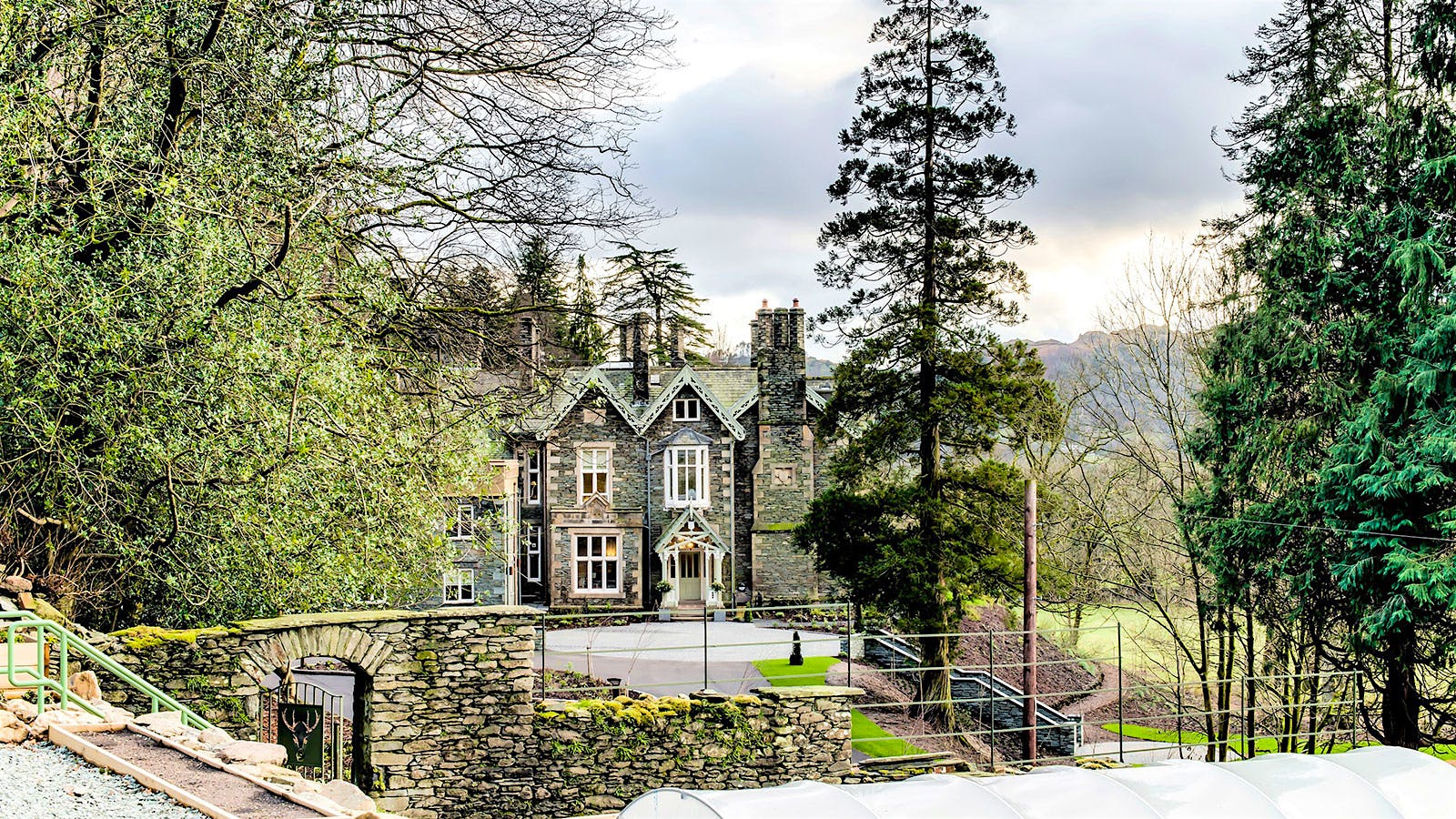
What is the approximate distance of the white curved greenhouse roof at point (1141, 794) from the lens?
6.89 m

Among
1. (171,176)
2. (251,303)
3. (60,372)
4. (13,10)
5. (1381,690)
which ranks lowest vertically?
(1381,690)

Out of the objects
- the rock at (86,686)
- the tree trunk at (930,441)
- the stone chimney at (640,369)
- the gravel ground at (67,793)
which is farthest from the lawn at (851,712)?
the stone chimney at (640,369)

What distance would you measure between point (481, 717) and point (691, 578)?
19852 mm

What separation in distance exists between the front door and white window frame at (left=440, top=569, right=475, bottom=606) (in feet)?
22.0

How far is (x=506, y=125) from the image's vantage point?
15.1 m

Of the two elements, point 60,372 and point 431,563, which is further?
point 431,563

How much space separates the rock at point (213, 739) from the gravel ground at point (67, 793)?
3.41 feet

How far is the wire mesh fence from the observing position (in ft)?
59.5

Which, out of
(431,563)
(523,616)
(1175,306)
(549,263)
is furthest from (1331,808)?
(1175,306)

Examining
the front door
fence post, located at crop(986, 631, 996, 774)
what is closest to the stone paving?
the front door

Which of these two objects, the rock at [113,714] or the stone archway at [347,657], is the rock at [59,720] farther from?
the stone archway at [347,657]

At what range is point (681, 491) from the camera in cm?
3319

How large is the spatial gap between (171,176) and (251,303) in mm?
1483

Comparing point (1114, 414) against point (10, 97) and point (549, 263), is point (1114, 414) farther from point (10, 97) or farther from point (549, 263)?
point (10, 97)
